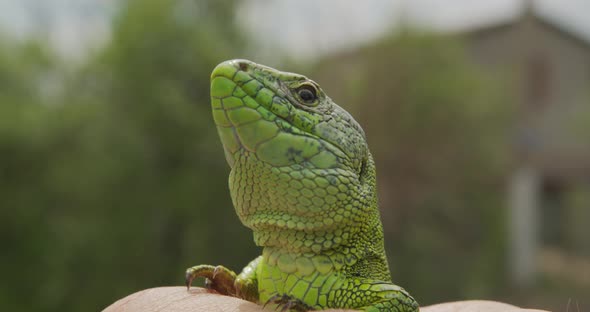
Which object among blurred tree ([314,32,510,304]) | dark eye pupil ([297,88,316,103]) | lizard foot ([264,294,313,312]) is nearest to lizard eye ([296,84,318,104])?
dark eye pupil ([297,88,316,103])

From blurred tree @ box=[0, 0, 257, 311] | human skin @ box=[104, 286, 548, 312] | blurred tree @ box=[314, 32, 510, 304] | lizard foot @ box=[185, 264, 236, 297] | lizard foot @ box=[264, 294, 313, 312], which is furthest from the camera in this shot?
blurred tree @ box=[314, 32, 510, 304]

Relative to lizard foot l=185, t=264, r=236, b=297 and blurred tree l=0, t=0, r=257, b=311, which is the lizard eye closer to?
lizard foot l=185, t=264, r=236, b=297

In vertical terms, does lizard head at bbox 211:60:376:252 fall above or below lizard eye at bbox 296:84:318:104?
below

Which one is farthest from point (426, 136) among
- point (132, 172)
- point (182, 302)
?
point (182, 302)

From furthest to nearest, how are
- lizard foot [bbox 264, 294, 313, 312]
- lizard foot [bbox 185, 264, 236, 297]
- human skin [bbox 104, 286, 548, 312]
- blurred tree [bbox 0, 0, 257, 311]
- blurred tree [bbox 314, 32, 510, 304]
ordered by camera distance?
blurred tree [bbox 314, 32, 510, 304]
blurred tree [bbox 0, 0, 257, 311]
lizard foot [bbox 185, 264, 236, 297]
human skin [bbox 104, 286, 548, 312]
lizard foot [bbox 264, 294, 313, 312]

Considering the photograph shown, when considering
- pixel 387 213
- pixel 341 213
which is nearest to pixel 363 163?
pixel 341 213

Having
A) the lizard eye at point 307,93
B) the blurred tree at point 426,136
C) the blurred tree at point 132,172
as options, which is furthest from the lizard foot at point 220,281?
the blurred tree at point 426,136

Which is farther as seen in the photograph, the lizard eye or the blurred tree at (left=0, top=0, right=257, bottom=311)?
the blurred tree at (left=0, top=0, right=257, bottom=311)

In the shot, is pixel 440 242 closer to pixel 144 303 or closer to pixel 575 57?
pixel 575 57
